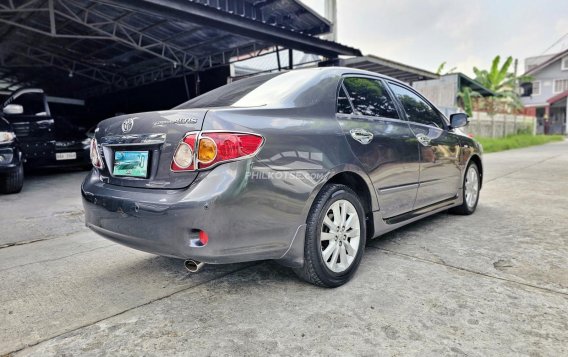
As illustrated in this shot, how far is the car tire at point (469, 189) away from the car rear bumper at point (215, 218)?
2763 mm

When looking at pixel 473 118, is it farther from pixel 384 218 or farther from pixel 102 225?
pixel 102 225

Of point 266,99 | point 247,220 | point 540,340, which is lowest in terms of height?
point 540,340

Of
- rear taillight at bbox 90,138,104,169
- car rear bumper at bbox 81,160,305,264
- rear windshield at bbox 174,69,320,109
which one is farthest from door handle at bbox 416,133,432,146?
rear taillight at bbox 90,138,104,169

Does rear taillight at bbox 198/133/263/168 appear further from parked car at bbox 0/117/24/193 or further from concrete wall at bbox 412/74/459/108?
concrete wall at bbox 412/74/459/108

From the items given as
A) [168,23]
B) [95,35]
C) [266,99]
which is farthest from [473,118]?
[266,99]

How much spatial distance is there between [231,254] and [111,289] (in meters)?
1.07

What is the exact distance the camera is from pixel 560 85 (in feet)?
110

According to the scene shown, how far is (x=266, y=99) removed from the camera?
97.2 inches

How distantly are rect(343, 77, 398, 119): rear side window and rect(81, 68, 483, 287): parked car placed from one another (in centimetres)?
1

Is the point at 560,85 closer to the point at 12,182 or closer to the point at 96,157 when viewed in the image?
the point at 12,182

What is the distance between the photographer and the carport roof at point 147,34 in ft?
26.0

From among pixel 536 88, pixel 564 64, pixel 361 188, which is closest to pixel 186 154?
pixel 361 188

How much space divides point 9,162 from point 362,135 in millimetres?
5668

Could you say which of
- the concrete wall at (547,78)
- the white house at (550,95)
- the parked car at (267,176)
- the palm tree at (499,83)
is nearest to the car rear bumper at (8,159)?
the parked car at (267,176)
